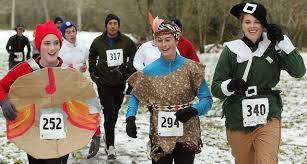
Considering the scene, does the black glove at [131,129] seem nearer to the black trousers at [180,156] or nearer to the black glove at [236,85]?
the black trousers at [180,156]

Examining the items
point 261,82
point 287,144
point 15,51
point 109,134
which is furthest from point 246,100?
point 15,51

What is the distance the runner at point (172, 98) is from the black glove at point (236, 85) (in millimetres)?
204

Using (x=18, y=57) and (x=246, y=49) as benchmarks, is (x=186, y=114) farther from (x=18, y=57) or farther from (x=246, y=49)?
(x=18, y=57)

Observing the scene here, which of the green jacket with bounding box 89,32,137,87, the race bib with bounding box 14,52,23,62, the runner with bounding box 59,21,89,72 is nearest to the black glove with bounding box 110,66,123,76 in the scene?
the green jacket with bounding box 89,32,137,87

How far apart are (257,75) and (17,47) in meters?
10.8

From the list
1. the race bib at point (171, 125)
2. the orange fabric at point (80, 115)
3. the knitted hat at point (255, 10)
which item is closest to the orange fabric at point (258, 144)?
the race bib at point (171, 125)

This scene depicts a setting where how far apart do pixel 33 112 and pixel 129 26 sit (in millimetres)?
33270

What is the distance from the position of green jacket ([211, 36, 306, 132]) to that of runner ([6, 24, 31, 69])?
10.0 m

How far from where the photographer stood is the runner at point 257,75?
4.27 metres

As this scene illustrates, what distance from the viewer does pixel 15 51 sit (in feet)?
45.4

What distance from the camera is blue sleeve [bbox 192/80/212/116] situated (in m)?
4.14

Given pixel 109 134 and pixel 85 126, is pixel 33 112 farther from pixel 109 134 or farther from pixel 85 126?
pixel 109 134

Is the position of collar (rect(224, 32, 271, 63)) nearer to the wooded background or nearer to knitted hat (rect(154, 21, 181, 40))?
knitted hat (rect(154, 21, 181, 40))

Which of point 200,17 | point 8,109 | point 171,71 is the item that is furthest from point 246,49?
point 200,17
